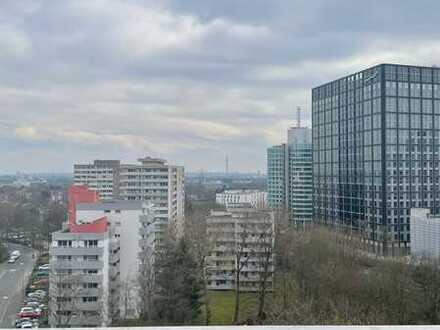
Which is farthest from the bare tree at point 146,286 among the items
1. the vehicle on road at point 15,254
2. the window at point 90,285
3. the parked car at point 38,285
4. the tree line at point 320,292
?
the vehicle on road at point 15,254

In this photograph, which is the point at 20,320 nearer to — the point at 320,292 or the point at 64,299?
the point at 64,299

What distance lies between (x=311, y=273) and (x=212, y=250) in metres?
2.65

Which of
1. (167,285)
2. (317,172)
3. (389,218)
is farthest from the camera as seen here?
(317,172)

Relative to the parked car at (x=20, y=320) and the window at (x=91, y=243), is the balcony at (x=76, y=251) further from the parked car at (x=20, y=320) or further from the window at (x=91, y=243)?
the parked car at (x=20, y=320)

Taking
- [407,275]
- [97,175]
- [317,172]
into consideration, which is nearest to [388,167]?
[317,172]

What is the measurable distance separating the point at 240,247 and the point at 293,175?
1063 cm

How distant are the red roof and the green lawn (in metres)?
2.06

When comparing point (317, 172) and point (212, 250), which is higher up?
point (317, 172)

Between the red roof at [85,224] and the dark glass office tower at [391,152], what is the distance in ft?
23.6

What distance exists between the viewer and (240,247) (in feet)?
32.7

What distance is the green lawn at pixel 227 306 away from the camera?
319 inches

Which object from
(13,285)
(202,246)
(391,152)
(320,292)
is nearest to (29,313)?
(202,246)

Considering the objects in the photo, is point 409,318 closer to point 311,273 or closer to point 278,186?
point 311,273

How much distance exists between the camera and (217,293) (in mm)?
10430
